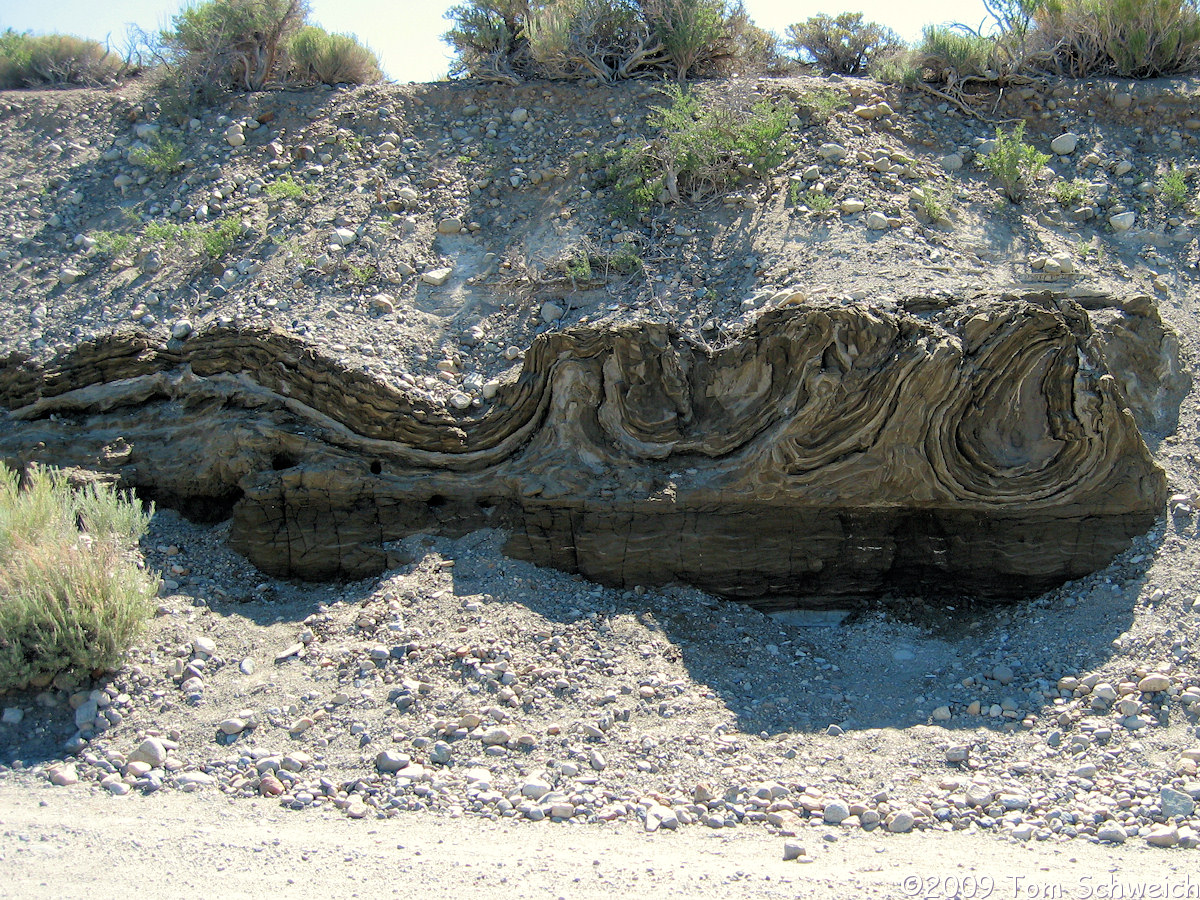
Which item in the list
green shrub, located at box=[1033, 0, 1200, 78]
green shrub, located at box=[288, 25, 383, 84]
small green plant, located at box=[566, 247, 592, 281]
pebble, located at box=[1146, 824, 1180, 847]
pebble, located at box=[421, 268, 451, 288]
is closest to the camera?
pebble, located at box=[1146, 824, 1180, 847]

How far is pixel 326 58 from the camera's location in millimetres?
9117

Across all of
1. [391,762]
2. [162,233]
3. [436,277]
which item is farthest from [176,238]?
[391,762]

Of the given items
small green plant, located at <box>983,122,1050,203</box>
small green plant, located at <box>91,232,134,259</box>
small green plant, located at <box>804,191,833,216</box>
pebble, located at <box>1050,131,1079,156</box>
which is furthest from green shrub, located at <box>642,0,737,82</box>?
small green plant, located at <box>91,232,134,259</box>

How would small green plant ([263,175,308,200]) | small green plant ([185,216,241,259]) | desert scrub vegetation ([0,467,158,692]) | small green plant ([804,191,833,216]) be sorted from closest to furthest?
desert scrub vegetation ([0,467,158,692])
small green plant ([804,191,833,216])
small green plant ([185,216,241,259])
small green plant ([263,175,308,200])

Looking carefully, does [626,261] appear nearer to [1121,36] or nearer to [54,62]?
[1121,36]

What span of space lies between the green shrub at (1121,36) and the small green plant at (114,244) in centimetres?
822

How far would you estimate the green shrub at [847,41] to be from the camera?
8977 mm

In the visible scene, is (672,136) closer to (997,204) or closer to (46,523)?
(997,204)

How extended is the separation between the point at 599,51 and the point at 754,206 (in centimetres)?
276

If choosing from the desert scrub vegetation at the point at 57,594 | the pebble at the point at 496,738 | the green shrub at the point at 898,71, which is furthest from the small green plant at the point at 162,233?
the green shrub at the point at 898,71

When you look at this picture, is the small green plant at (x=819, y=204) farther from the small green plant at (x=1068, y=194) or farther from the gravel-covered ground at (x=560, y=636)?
the small green plant at (x=1068, y=194)

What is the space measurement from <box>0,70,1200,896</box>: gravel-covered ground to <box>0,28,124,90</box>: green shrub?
5.72ft

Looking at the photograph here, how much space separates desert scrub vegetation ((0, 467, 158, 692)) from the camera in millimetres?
4602

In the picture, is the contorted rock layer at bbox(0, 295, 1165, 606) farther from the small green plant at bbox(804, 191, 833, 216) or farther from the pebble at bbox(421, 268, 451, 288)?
the small green plant at bbox(804, 191, 833, 216)
